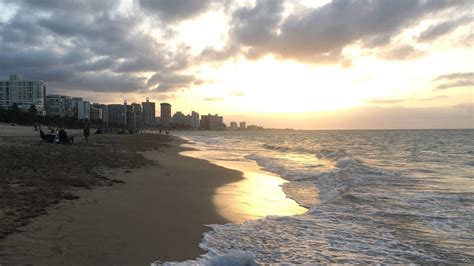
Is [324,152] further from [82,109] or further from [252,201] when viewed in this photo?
[82,109]

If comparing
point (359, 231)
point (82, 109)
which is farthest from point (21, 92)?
point (359, 231)

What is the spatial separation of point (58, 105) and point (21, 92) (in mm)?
23178

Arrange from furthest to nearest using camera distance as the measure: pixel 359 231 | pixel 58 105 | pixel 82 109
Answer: pixel 82 109 < pixel 58 105 < pixel 359 231

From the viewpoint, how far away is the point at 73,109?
189 meters

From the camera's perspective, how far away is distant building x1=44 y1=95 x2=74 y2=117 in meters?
184

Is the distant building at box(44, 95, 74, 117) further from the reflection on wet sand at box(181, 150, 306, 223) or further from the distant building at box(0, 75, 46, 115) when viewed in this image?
the reflection on wet sand at box(181, 150, 306, 223)

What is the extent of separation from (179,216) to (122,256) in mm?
3041

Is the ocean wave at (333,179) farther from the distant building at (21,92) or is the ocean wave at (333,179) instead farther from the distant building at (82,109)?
the distant building at (82,109)

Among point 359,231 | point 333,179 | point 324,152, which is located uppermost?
point 359,231

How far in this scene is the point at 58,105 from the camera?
18462 cm

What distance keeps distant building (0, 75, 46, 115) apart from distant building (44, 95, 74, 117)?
58.3 ft

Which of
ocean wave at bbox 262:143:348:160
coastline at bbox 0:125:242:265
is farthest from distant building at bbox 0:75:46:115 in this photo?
coastline at bbox 0:125:242:265

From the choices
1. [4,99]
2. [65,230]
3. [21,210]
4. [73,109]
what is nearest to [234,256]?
[65,230]

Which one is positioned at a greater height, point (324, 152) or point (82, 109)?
point (82, 109)
